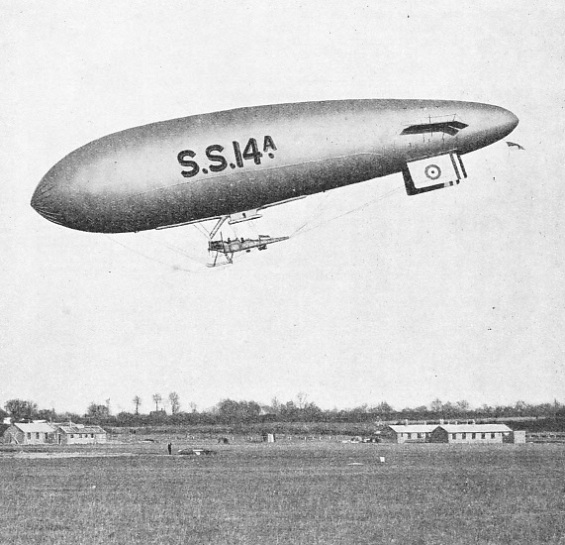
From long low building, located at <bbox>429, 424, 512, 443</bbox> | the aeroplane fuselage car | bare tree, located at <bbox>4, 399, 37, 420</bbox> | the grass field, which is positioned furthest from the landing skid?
bare tree, located at <bbox>4, 399, 37, 420</bbox>

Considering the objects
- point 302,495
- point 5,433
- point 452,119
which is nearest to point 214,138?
point 452,119

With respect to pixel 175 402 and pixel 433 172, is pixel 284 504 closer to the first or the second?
pixel 433 172

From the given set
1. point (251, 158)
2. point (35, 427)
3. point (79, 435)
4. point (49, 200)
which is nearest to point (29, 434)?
point (35, 427)

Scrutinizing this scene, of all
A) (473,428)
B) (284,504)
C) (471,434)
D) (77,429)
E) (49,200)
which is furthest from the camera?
(77,429)

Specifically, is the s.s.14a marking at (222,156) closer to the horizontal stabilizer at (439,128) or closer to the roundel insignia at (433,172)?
the horizontal stabilizer at (439,128)

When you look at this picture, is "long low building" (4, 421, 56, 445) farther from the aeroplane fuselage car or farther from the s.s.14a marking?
the s.s.14a marking

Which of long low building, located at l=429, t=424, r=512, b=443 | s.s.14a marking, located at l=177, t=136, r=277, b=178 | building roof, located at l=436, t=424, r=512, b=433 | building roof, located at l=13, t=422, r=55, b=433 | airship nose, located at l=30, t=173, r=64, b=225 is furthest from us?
building roof, located at l=13, t=422, r=55, b=433

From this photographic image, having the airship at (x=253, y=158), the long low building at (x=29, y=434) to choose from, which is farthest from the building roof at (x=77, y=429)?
the airship at (x=253, y=158)
